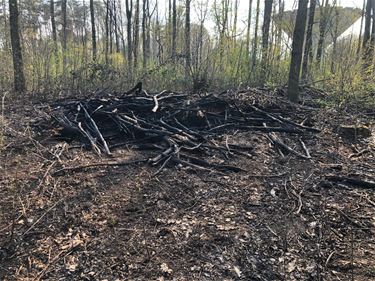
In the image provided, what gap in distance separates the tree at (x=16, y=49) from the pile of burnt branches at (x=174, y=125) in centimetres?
321

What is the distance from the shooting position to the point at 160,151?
5.07 meters

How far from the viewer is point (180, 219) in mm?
3494

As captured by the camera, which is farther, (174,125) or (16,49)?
(16,49)

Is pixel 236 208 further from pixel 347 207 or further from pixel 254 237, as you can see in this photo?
pixel 347 207

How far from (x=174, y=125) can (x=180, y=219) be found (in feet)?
8.60

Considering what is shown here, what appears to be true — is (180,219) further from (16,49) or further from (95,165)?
(16,49)

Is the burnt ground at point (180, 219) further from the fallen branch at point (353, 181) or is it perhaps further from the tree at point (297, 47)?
the tree at point (297, 47)

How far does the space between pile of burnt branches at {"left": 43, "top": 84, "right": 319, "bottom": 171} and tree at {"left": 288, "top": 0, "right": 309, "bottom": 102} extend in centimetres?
149

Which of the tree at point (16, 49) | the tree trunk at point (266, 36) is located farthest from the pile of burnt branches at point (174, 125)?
the tree trunk at point (266, 36)

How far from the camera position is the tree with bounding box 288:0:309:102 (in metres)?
Answer: 7.63

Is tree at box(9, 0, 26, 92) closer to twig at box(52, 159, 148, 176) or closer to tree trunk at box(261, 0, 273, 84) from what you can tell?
twig at box(52, 159, 148, 176)

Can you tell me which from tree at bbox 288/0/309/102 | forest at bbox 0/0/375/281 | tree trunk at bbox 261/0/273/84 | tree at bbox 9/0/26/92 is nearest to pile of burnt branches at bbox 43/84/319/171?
forest at bbox 0/0/375/281

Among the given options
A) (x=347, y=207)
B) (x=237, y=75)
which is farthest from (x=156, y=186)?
(x=237, y=75)

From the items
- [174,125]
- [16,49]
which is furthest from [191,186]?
[16,49]
